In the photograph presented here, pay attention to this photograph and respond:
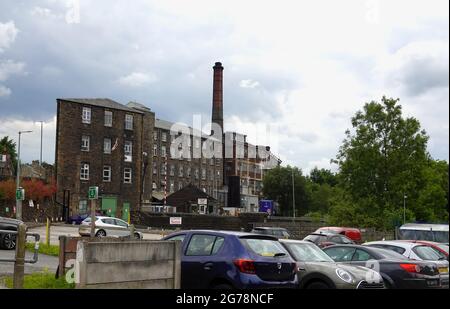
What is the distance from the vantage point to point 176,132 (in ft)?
333

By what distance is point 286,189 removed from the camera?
106 m

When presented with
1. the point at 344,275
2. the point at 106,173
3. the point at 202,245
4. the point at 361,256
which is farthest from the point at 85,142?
the point at 344,275

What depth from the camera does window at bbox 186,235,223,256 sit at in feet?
39.3

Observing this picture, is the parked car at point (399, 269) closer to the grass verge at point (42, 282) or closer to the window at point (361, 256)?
the window at point (361, 256)

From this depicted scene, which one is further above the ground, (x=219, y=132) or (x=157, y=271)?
(x=219, y=132)

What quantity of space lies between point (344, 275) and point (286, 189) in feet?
309

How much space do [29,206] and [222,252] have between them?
5120cm

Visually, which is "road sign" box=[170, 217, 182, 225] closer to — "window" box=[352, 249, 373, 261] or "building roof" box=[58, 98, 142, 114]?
"building roof" box=[58, 98, 142, 114]

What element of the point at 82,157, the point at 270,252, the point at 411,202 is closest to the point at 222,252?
the point at 270,252

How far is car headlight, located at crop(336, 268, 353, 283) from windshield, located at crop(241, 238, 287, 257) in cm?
130

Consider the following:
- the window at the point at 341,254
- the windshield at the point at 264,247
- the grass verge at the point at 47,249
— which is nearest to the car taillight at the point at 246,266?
the windshield at the point at 264,247

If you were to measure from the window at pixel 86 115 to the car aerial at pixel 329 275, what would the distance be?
56169mm
